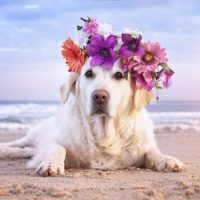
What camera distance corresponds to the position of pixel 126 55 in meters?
3.02

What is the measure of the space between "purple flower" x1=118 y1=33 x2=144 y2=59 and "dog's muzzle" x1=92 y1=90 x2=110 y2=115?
0.57 m

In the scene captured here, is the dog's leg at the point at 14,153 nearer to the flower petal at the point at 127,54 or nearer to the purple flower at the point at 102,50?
the purple flower at the point at 102,50

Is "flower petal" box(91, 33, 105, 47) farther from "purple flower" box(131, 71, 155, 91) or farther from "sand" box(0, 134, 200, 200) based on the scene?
"sand" box(0, 134, 200, 200)

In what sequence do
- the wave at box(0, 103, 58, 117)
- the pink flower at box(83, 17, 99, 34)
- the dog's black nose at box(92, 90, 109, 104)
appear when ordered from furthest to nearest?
the wave at box(0, 103, 58, 117)
the pink flower at box(83, 17, 99, 34)
the dog's black nose at box(92, 90, 109, 104)

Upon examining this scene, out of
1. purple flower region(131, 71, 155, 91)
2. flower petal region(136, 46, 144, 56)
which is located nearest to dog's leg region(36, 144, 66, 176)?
purple flower region(131, 71, 155, 91)

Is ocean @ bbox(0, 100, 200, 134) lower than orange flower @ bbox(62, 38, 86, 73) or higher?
lower

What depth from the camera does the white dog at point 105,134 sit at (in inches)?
117

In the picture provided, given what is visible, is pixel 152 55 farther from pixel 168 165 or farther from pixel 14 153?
pixel 14 153

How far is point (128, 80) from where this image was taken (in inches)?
120

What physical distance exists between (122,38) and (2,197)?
74.3 inches

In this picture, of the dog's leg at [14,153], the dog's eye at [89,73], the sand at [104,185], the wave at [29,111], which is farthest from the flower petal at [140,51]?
the wave at [29,111]

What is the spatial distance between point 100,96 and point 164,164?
1104mm

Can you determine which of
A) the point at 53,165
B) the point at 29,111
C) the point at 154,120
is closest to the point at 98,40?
the point at 53,165

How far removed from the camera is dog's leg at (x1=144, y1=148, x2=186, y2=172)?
10.3 ft
